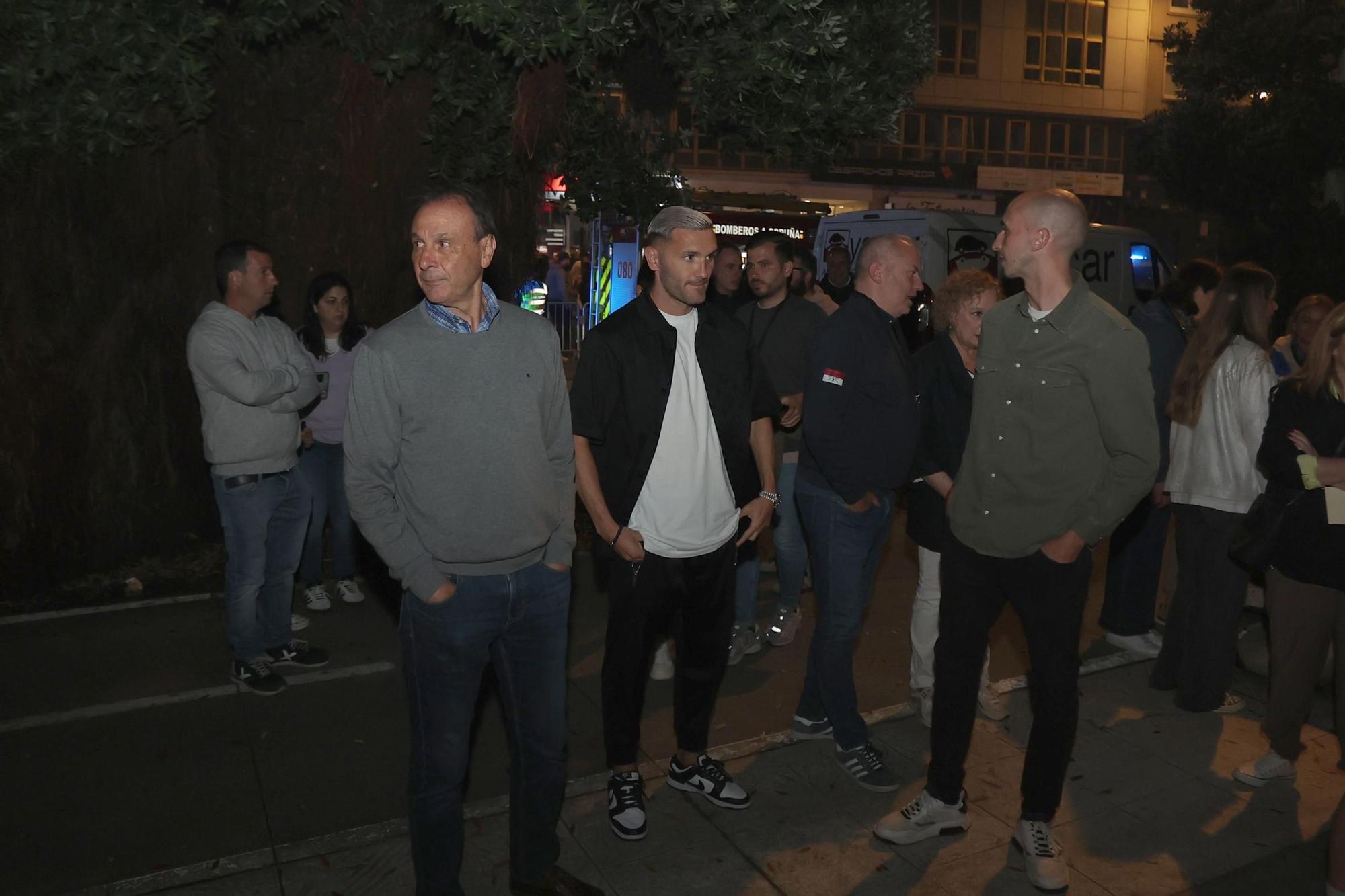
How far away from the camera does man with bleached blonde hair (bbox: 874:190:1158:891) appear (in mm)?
3607

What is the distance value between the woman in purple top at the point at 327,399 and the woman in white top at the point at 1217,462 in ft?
15.5

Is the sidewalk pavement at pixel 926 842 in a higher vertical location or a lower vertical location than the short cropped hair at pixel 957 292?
lower

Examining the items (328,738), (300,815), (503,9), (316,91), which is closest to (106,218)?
(316,91)

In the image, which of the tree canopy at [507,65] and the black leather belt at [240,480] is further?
the tree canopy at [507,65]

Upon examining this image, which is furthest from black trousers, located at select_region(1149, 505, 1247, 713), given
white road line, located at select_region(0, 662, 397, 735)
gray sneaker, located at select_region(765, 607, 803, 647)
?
white road line, located at select_region(0, 662, 397, 735)

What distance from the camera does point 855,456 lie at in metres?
4.46

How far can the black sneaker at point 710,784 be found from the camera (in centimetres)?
438

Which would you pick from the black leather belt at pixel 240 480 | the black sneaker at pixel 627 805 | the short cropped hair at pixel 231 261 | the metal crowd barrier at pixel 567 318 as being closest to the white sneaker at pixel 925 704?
the black sneaker at pixel 627 805

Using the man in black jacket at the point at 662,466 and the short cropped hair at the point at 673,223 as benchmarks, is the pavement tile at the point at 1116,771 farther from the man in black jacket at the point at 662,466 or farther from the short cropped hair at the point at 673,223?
the short cropped hair at the point at 673,223

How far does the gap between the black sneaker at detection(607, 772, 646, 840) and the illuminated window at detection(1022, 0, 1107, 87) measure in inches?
1811

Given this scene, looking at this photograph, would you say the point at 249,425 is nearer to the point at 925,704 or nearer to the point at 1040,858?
the point at 925,704

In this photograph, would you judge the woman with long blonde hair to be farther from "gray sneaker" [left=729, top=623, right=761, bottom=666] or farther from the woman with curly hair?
"gray sneaker" [left=729, top=623, right=761, bottom=666]

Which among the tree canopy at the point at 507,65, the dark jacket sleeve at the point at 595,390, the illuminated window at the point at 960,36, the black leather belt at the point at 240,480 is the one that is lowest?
the black leather belt at the point at 240,480

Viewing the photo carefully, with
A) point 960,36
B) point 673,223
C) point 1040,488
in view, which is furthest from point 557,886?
point 960,36
